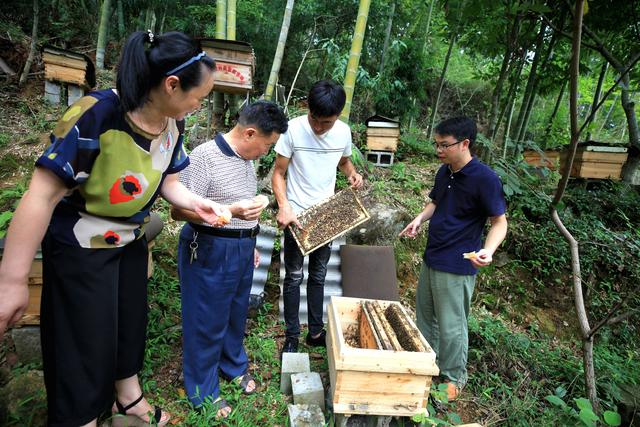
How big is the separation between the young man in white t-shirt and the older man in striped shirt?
2.00 ft

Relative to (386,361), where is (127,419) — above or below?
below

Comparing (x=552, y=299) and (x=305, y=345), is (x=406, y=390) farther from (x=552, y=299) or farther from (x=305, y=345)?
(x=552, y=299)

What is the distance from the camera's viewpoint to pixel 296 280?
3191 millimetres

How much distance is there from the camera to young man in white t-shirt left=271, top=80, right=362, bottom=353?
3.07m

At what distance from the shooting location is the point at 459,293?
9.74 ft

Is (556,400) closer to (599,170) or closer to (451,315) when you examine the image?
(451,315)

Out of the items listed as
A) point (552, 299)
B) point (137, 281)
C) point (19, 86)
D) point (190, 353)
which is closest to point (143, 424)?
point (190, 353)

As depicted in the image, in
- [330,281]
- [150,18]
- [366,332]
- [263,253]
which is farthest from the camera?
[150,18]

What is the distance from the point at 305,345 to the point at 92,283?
7.88 ft

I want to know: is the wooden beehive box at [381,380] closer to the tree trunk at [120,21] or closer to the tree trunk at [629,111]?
the tree trunk at [629,111]

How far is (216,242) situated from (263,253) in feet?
7.11

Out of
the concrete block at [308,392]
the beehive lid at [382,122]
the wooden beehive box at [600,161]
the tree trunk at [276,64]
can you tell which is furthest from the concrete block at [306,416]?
the wooden beehive box at [600,161]

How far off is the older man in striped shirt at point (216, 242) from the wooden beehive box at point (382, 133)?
571cm

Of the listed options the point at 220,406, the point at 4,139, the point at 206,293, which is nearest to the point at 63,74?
the point at 4,139
